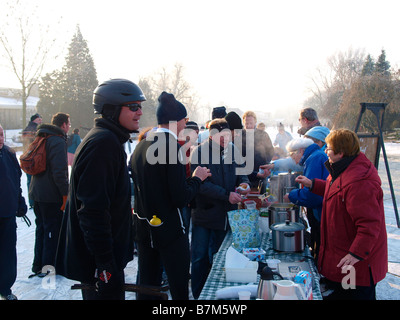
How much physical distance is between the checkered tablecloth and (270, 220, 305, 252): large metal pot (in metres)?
Answer: 0.06

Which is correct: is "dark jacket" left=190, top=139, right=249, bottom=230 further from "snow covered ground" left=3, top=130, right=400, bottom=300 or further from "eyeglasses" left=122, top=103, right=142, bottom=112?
"eyeglasses" left=122, top=103, right=142, bottom=112

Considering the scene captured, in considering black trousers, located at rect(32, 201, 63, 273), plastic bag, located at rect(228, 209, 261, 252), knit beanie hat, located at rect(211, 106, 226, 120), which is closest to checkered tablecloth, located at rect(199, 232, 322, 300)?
plastic bag, located at rect(228, 209, 261, 252)

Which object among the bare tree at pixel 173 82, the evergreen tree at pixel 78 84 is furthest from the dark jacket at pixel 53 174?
the bare tree at pixel 173 82

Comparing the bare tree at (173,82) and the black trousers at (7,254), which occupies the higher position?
the bare tree at (173,82)

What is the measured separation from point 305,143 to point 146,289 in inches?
91.5

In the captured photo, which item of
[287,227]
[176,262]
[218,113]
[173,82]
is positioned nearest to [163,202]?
[176,262]

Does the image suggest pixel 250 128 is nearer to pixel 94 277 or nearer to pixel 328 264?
pixel 328 264

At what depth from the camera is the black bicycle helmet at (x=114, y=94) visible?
89.9 inches

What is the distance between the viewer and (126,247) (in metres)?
2.28

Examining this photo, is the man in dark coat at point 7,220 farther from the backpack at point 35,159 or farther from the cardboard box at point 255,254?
the cardboard box at point 255,254

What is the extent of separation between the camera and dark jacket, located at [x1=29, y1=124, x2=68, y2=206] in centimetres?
439

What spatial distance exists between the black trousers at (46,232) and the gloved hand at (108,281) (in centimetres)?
278

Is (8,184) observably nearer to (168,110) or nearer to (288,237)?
(168,110)

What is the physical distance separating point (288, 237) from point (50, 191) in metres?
3.10
